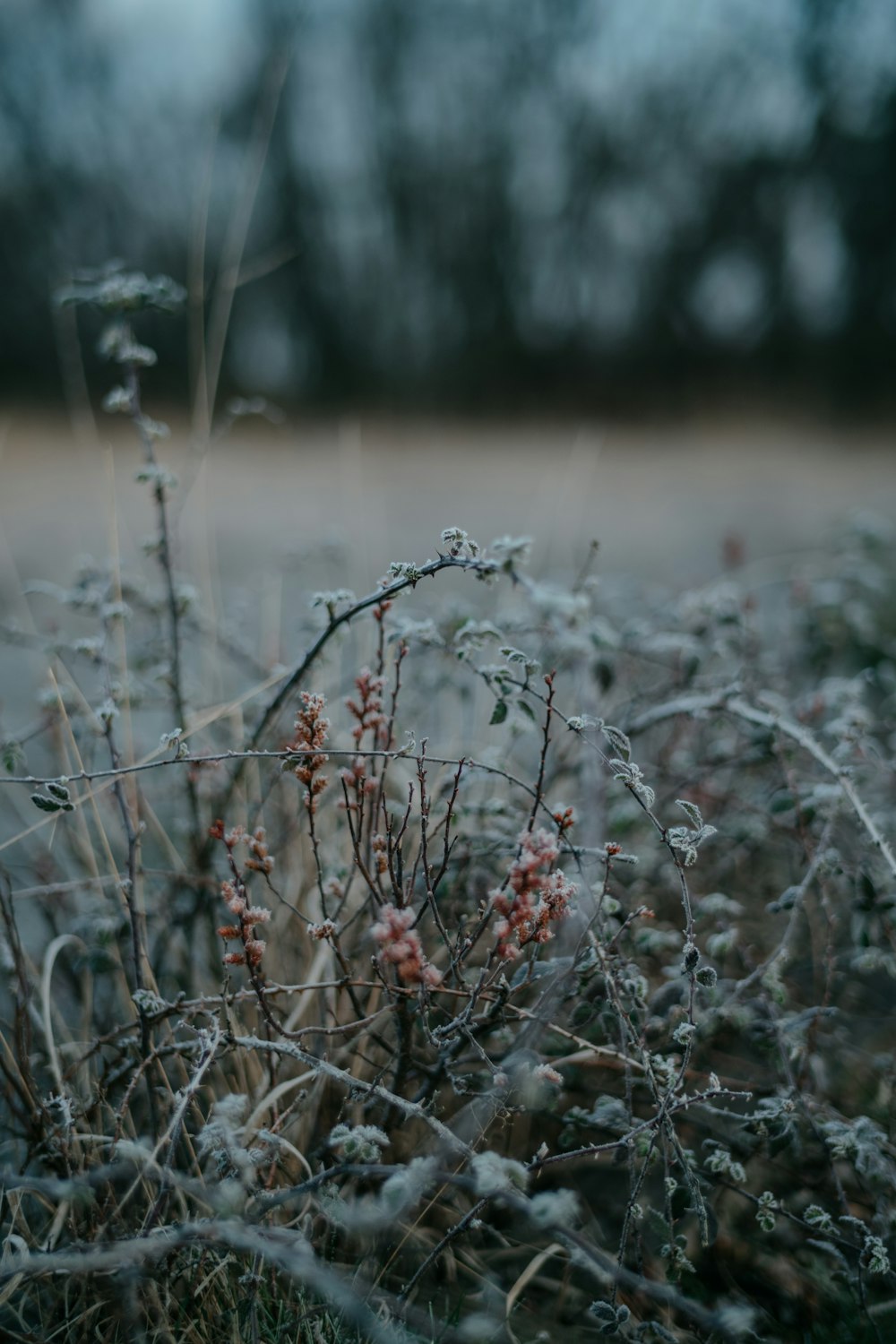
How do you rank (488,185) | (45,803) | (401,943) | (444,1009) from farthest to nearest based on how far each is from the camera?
(488,185) → (444,1009) → (45,803) → (401,943)

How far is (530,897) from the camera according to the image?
605mm

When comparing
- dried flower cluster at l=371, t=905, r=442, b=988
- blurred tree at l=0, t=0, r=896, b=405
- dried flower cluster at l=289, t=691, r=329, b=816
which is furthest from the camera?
blurred tree at l=0, t=0, r=896, b=405

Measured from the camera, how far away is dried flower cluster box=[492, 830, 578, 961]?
1.95 ft

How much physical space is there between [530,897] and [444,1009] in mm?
286

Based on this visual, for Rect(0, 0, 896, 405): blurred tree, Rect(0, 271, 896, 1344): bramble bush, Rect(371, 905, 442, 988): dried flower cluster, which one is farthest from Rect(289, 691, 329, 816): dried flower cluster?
Rect(0, 0, 896, 405): blurred tree

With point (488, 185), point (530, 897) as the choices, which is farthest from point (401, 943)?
point (488, 185)

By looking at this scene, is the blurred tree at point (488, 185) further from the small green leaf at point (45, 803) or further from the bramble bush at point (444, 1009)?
the small green leaf at point (45, 803)

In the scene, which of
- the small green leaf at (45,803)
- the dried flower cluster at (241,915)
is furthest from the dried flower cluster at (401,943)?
the small green leaf at (45,803)

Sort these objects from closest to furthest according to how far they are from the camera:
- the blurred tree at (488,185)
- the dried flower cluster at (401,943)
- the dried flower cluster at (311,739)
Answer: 1. the dried flower cluster at (401,943)
2. the dried flower cluster at (311,739)
3. the blurred tree at (488,185)

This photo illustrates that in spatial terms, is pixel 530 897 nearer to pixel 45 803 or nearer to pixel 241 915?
pixel 241 915

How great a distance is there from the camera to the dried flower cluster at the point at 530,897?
60 centimetres

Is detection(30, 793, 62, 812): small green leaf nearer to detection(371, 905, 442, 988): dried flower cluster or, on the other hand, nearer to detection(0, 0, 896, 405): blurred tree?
detection(371, 905, 442, 988): dried flower cluster

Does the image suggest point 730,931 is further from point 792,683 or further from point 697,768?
point 792,683

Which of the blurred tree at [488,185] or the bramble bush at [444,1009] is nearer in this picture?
the bramble bush at [444,1009]
